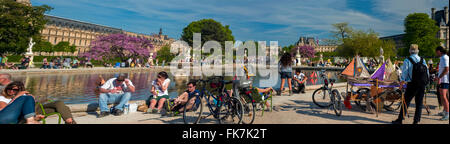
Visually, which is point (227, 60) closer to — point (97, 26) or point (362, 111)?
point (362, 111)

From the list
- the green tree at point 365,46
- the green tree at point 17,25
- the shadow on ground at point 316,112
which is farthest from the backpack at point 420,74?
the green tree at point 365,46

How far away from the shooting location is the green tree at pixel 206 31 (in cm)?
6199

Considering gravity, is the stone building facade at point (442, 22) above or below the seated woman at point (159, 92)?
above

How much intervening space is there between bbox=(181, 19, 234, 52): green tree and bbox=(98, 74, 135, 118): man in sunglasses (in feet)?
180

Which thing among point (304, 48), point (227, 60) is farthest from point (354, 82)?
point (304, 48)

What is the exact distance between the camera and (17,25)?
101 ft

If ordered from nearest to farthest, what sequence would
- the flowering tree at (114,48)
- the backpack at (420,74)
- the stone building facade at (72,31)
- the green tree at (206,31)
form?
the backpack at (420,74), the flowering tree at (114,48), the green tree at (206,31), the stone building facade at (72,31)

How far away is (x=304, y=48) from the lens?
105 metres

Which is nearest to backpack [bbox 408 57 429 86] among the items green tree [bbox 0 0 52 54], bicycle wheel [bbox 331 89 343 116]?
bicycle wheel [bbox 331 89 343 116]

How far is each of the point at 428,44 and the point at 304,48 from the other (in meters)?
50.0

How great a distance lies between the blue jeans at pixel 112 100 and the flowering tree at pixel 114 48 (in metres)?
33.6

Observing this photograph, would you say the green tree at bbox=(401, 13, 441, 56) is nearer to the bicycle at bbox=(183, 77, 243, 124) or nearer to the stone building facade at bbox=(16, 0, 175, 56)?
the bicycle at bbox=(183, 77, 243, 124)

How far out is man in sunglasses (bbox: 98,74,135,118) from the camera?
6008 millimetres

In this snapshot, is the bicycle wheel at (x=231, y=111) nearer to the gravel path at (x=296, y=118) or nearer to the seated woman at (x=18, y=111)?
the gravel path at (x=296, y=118)
